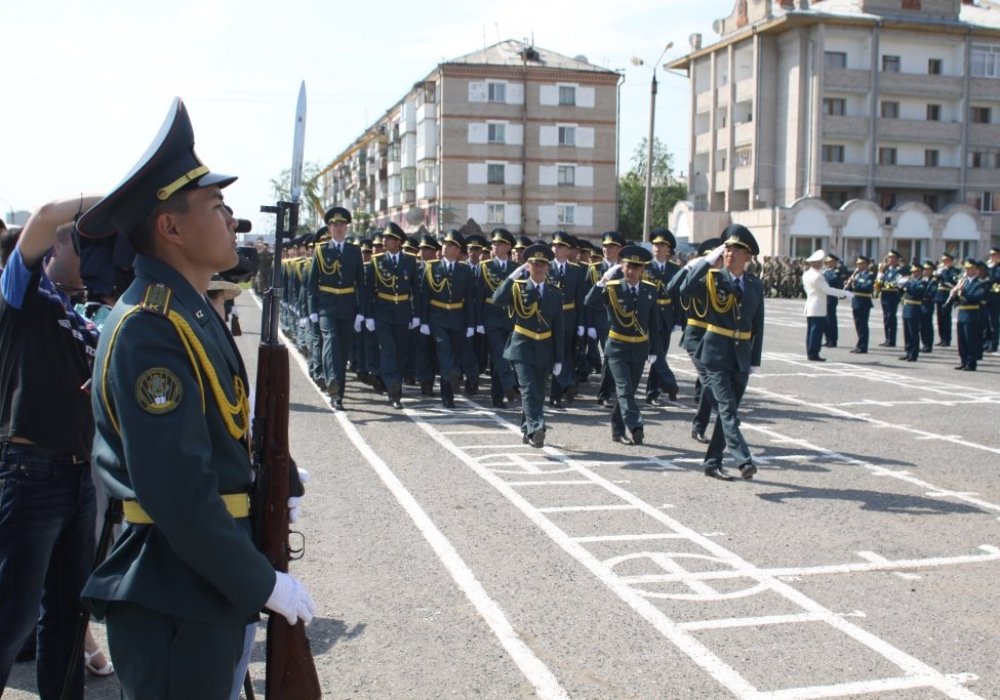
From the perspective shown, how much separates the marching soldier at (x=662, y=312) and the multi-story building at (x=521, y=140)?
54.7 meters

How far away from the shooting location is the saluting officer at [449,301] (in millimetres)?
13859

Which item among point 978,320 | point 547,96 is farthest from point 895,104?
point 978,320

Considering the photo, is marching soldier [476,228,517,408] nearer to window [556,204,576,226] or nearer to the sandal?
the sandal

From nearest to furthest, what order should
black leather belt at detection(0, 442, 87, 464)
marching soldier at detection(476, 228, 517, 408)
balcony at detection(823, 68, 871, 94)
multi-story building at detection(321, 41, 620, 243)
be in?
black leather belt at detection(0, 442, 87, 464)
marching soldier at detection(476, 228, 517, 408)
balcony at detection(823, 68, 871, 94)
multi-story building at detection(321, 41, 620, 243)

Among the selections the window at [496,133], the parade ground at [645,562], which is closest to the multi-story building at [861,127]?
the window at [496,133]

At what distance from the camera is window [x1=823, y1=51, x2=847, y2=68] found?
60.8 metres

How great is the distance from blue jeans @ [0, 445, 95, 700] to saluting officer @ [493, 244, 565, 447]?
676 cm

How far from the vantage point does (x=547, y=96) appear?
70312 mm

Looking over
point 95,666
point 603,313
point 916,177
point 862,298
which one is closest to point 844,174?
point 916,177

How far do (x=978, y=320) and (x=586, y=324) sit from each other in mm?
8542

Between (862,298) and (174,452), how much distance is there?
21.0 metres

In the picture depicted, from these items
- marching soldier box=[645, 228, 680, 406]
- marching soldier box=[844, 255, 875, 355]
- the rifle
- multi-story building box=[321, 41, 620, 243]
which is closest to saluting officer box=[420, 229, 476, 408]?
marching soldier box=[645, 228, 680, 406]

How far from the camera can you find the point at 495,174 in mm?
70438

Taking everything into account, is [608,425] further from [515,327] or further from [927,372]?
[927,372]
